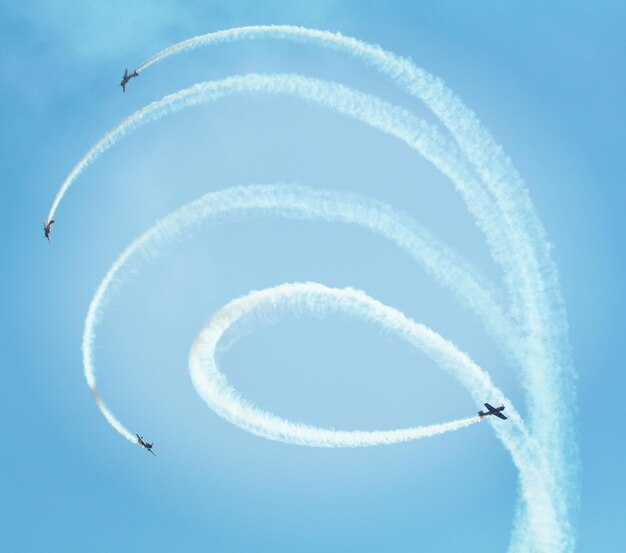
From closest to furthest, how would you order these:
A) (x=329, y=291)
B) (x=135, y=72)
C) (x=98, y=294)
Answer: (x=329, y=291) < (x=98, y=294) < (x=135, y=72)

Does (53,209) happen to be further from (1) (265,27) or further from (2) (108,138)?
(1) (265,27)

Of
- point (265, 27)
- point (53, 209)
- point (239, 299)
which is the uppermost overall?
point (265, 27)

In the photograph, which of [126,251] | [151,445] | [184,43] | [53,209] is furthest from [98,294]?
[184,43]

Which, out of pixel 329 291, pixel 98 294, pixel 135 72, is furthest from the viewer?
pixel 135 72

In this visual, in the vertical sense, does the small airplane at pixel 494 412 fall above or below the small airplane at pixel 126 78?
below

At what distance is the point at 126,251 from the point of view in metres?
56.2

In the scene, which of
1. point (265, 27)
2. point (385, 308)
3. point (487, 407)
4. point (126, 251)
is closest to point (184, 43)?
point (265, 27)

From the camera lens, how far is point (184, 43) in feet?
185

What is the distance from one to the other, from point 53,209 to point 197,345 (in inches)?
646

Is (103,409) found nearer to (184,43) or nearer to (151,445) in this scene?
(151,445)

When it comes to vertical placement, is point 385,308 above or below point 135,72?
below

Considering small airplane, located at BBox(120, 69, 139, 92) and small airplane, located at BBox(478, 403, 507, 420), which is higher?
small airplane, located at BBox(120, 69, 139, 92)

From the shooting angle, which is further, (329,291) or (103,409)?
(103,409)

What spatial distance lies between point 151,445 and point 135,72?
93.9 feet
